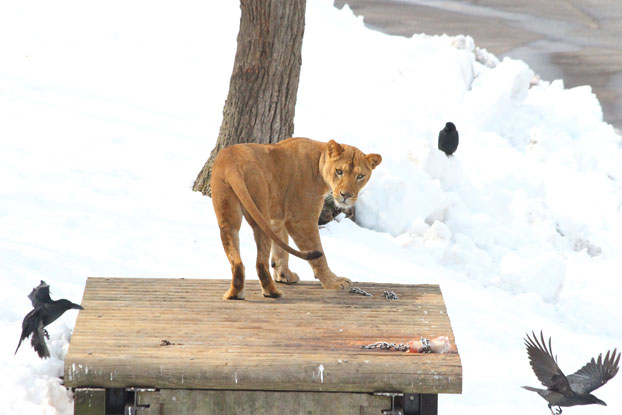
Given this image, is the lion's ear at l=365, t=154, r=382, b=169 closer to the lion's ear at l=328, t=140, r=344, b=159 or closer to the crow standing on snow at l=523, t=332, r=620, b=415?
the lion's ear at l=328, t=140, r=344, b=159

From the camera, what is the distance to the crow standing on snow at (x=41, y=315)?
4.63 meters

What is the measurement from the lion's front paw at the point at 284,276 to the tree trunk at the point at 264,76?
2281 millimetres

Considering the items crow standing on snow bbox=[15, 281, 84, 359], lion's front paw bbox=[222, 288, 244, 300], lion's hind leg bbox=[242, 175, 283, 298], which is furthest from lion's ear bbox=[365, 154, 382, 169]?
crow standing on snow bbox=[15, 281, 84, 359]

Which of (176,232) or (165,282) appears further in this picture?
(176,232)

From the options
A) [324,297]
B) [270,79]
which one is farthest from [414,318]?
[270,79]

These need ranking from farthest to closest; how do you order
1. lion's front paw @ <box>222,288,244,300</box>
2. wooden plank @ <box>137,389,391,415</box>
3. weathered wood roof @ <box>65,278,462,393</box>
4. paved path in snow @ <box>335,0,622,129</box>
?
paved path in snow @ <box>335,0,622,129</box> < lion's front paw @ <box>222,288,244,300</box> < wooden plank @ <box>137,389,391,415</box> < weathered wood roof @ <box>65,278,462,393</box>

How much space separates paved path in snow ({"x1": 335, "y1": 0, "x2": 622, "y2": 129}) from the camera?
1455 cm

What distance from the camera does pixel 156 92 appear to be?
9.89m

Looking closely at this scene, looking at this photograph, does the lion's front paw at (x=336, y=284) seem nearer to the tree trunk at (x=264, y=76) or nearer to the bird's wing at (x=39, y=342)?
the bird's wing at (x=39, y=342)

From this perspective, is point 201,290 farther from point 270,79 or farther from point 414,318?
point 270,79

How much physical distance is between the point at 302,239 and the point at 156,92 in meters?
4.87

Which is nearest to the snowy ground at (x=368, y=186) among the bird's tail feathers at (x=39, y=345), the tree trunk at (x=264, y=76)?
the bird's tail feathers at (x=39, y=345)

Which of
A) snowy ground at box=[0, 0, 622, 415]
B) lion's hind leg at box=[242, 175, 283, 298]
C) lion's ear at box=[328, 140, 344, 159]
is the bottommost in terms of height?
snowy ground at box=[0, 0, 622, 415]

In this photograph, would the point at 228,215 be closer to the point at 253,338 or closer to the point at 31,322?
the point at 253,338
